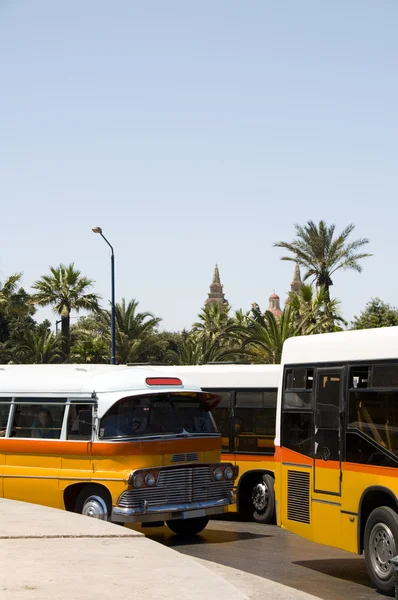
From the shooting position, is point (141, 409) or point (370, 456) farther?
point (141, 409)

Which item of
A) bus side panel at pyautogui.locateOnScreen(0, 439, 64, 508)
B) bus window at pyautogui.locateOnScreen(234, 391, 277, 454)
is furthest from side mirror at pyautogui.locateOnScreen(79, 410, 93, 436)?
bus window at pyautogui.locateOnScreen(234, 391, 277, 454)

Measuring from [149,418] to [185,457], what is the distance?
81cm

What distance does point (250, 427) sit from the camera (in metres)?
19.3

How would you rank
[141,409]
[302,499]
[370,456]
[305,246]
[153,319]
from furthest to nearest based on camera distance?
[153,319] < [305,246] < [141,409] < [302,499] < [370,456]

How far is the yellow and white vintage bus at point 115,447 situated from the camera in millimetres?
14797

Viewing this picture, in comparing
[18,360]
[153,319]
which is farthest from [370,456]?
[18,360]

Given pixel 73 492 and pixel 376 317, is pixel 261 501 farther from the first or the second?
pixel 376 317

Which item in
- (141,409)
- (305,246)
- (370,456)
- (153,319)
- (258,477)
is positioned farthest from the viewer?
(153,319)

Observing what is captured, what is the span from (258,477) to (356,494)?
7.14 m

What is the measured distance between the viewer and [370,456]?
1177 cm

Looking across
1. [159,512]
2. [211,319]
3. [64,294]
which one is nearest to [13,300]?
[64,294]

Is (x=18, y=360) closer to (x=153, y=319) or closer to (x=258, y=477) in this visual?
(x=153, y=319)

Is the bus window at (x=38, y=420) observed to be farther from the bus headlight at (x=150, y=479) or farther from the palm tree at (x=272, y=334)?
the palm tree at (x=272, y=334)

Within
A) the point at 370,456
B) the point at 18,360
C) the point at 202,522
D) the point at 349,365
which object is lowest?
the point at 202,522
